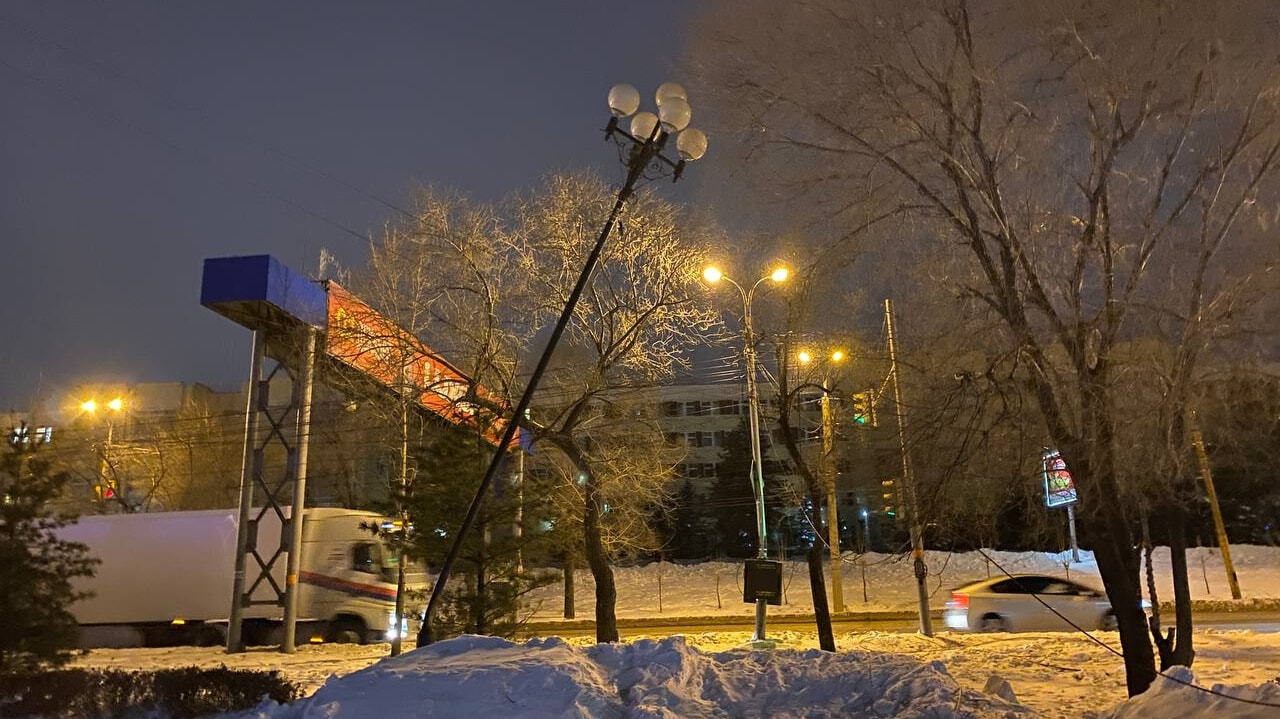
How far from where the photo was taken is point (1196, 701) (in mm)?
7742

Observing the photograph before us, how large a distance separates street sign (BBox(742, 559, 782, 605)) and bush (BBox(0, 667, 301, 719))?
31.9 feet

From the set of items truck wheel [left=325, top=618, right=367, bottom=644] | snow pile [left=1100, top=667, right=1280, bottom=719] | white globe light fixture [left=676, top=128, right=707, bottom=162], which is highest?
white globe light fixture [left=676, top=128, right=707, bottom=162]

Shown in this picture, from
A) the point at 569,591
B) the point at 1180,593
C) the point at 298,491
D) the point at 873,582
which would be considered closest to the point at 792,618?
the point at 569,591

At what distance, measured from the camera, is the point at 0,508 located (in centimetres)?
1427

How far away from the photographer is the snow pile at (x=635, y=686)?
8.99 m

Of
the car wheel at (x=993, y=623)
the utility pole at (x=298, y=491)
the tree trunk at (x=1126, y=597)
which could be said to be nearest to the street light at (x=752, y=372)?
the car wheel at (x=993, y=623)

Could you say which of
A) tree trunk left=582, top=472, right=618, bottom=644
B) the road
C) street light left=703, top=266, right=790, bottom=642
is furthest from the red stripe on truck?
street light left=703, top=266, right=790, bottom=642

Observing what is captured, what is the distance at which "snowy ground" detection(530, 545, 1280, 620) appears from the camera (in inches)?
1334

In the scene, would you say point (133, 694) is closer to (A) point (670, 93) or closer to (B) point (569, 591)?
(A) point (670, 93)

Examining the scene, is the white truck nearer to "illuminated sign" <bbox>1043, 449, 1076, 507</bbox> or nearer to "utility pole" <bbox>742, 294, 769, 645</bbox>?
"utility pole" <bbox>742, 294, 769, 645</bbox>

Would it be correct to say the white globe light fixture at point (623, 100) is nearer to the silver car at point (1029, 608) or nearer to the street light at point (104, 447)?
the silver car at point (1029, 608)

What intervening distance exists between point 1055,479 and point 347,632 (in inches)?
801

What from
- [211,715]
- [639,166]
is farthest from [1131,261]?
[211,715]

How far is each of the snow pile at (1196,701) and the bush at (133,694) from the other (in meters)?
8.83
